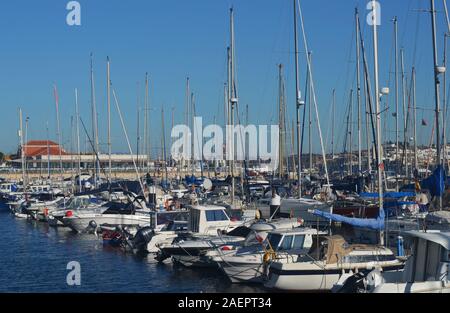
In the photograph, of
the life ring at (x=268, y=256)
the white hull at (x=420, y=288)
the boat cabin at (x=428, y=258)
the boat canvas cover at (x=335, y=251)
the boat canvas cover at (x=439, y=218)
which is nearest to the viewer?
the white hull at (x=420, y=288)

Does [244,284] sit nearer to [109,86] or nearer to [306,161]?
[109,86]

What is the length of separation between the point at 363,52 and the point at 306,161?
4411cm

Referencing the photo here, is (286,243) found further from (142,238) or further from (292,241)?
(142,238)

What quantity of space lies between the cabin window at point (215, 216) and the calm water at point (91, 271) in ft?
10.2

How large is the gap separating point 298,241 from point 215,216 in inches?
327

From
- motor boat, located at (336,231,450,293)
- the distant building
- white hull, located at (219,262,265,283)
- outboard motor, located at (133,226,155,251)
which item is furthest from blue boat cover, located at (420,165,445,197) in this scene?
the distant building

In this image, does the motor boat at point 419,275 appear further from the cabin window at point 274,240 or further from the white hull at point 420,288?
the cabin window at point 274,240

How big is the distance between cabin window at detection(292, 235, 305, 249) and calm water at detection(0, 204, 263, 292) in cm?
190

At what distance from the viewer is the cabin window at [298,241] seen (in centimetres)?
2352

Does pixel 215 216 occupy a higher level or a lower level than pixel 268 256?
higher

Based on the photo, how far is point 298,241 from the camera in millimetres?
23609

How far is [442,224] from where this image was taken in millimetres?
25266

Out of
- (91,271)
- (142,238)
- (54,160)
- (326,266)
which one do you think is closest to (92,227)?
(142,238)

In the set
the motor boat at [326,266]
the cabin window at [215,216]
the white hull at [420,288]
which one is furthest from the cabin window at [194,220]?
the white hull at [420,288]
